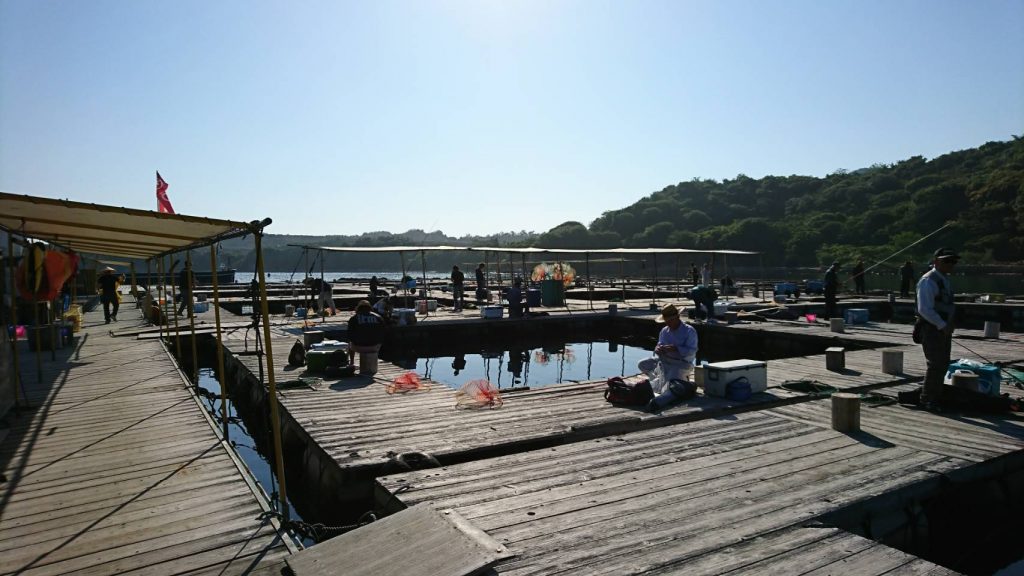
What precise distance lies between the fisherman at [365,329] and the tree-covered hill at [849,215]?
32675 mm

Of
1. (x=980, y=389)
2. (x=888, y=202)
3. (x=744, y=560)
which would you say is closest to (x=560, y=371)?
(x=980, y=389)

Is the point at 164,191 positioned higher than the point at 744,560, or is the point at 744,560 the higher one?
the point at 164,191

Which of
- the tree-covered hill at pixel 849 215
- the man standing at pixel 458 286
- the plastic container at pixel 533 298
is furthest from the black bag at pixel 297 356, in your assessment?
the tree-covered hill at pixel 849 215

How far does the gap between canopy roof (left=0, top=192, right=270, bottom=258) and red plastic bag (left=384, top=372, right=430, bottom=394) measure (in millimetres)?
3932

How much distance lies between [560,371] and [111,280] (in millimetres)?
17604

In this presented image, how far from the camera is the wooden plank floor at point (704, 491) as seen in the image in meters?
4.08

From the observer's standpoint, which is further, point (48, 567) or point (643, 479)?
point (643, 479)

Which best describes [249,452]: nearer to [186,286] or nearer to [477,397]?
[477,397]

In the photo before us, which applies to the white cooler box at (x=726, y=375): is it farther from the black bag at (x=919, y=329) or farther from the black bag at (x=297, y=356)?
the black bag at (x=297, y=356)

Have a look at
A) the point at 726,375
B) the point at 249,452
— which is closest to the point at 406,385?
the point at 249,452

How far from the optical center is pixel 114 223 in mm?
6367

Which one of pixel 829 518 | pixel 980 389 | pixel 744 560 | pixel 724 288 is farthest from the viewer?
pixel 724 288

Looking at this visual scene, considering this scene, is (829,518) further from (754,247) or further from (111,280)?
(754,247)

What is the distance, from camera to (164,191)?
59.4ft
